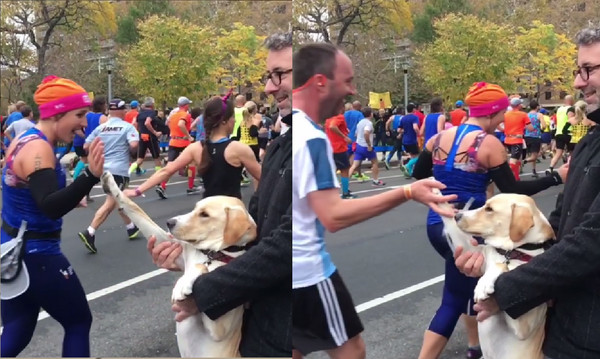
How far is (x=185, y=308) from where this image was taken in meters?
1.53

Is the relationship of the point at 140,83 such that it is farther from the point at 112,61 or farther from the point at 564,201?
the point at 564,201

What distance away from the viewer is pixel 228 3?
1540 mm

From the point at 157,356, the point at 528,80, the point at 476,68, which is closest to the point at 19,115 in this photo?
the point at 157,356

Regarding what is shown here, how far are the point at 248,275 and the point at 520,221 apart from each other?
658 millimetres

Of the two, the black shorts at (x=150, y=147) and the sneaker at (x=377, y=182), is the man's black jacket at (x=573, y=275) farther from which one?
the black shorts at (x=150, y=147)

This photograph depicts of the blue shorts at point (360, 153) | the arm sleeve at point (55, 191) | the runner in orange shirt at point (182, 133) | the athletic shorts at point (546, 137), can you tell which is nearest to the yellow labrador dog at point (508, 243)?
the athletic shorts at point (546, 137)

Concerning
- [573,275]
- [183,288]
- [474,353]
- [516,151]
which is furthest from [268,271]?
[474,353]

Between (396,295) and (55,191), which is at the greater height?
(55,191)

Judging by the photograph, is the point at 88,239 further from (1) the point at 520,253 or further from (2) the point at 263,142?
(1) the point at 520,253

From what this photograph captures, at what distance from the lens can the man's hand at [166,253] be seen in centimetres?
152

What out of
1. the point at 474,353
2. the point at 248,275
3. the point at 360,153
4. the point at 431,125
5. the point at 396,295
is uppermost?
the point at 431,125

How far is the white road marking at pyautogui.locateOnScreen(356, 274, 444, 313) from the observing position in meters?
→ 1.70

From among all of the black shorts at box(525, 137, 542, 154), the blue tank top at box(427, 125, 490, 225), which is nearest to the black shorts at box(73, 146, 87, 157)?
the blue tank top at box(427, 125, 490, 225)

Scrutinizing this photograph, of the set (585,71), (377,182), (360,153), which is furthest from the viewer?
(377,182)
